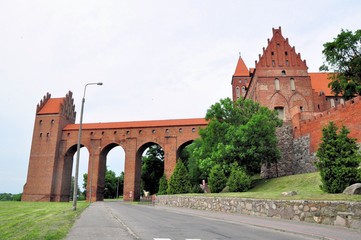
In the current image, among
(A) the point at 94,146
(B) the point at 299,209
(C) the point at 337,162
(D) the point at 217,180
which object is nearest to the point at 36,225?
(B) the point at 299,209

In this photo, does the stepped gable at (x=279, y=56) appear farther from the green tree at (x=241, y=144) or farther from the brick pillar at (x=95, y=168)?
the brick pillar at (x=95, y=168)

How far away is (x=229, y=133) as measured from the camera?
2577 centimetres

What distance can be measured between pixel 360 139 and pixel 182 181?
15883mm

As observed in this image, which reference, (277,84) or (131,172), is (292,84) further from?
(131,172)

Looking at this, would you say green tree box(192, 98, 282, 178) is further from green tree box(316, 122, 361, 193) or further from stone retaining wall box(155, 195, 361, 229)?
green tree box(316, 122, 361, 193)

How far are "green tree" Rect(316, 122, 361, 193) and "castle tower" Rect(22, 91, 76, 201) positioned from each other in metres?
43.9

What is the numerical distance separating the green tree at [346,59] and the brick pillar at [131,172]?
2893 cm

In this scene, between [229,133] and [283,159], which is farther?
[283,159]

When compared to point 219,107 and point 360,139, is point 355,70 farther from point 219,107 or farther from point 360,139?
point 219,107

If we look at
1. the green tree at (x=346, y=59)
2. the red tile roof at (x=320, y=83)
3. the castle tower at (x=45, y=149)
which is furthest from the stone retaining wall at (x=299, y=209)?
the castle tower at (x=45, y=149)

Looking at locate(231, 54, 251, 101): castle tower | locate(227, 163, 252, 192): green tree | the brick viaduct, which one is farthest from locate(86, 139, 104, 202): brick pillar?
locate(231, 54, 251, 101): castle tower

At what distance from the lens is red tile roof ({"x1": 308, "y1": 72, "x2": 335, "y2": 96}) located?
4376 centimetres

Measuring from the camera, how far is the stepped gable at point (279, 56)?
38.8 metres

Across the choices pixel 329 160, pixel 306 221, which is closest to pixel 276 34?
pixel 329 160
